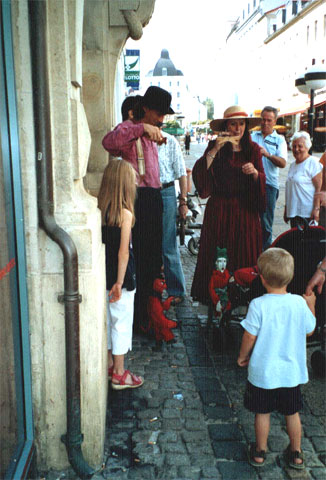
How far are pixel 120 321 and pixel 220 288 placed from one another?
1092mm

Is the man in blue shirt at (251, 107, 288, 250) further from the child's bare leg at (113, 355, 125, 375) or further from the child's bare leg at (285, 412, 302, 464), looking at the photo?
the child's bare leg at (285, 412, 302, 464)

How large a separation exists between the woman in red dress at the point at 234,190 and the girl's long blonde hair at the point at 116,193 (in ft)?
4.41

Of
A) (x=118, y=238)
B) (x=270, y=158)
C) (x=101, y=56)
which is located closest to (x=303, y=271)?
(x=118, y=238)

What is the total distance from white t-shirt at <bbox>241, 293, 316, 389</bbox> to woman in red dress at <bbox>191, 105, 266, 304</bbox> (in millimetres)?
1846

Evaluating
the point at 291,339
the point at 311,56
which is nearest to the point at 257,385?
the point at 291,339

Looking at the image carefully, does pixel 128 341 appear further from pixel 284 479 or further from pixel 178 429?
pixel 284 479

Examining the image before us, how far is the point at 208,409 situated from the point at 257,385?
78 cm

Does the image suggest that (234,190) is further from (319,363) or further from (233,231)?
(319,363)

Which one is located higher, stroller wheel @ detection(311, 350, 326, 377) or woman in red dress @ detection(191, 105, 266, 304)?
woman in red dress @ detection(191, 105, 266, 304)

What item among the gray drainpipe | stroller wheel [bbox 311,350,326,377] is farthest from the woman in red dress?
the gray drainpipe

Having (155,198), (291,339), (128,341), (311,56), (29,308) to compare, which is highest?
(311,56)

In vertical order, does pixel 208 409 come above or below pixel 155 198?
below

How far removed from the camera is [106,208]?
11.5 ft

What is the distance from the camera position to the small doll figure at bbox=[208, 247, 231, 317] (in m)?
4.38
